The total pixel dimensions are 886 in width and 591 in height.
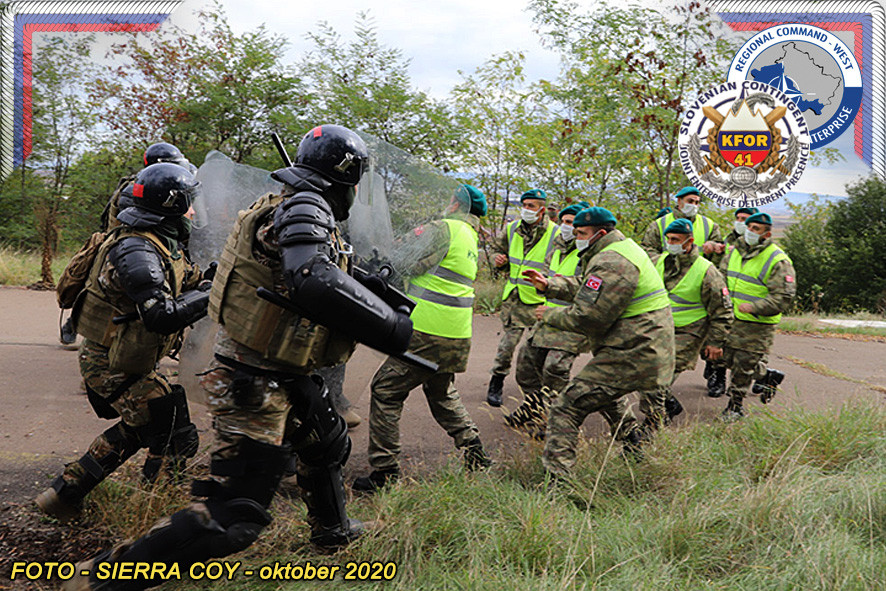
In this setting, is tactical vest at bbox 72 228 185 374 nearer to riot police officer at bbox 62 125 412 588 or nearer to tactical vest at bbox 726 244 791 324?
riot police officer at bbox 62 125 412 588

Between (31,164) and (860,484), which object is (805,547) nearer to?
(860,484)

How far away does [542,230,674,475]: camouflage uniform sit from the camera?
424cm

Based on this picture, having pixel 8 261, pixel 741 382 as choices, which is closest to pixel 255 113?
pixel 8 261

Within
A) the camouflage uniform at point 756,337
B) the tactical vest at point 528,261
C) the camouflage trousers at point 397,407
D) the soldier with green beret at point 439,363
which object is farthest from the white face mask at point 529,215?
the camouflage trousers at point 397,407

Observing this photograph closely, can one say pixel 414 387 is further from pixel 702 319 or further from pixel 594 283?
pixel 702 319

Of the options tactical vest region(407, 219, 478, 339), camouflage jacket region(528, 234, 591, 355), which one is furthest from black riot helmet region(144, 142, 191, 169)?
camouflage jacket region(528, 234, 591, 355)

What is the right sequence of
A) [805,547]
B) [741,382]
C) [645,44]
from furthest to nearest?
1. [645,44]
2. [741,382]
3. [805,547]

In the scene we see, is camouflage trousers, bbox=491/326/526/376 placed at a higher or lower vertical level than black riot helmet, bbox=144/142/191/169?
lower

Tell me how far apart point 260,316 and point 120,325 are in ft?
4.06

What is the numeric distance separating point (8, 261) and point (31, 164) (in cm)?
286

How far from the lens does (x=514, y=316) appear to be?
6.60 meters

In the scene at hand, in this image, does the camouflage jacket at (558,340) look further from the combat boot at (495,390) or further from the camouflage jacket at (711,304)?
the camouflage jacket at (711,304)

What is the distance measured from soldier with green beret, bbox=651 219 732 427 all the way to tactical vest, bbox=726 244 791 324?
0.43m

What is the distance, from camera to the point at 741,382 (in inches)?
246
